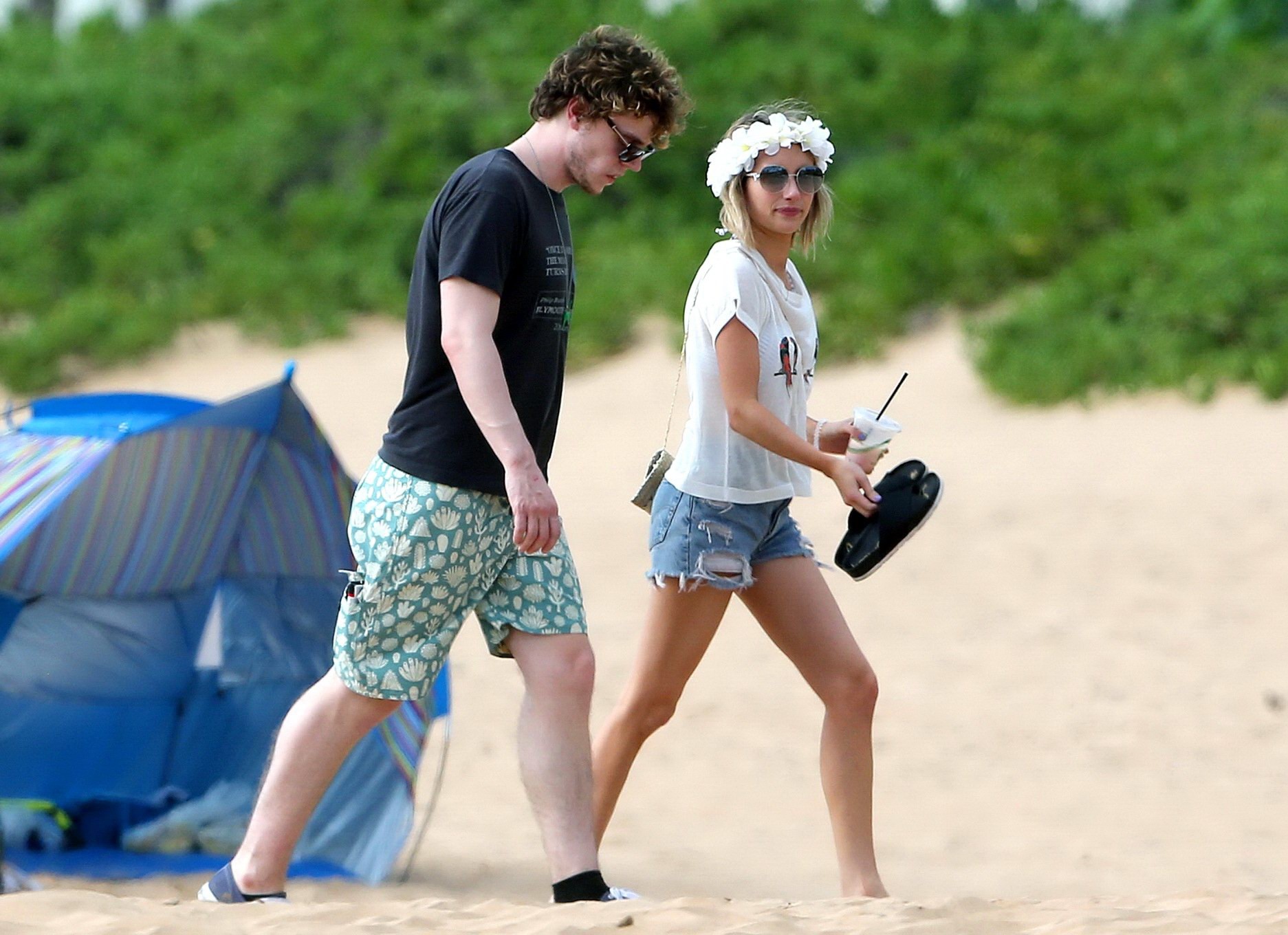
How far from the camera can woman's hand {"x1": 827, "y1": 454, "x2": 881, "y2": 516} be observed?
11.4 ft

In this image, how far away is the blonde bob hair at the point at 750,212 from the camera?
359 centimetres

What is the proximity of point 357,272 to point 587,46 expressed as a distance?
388 inches

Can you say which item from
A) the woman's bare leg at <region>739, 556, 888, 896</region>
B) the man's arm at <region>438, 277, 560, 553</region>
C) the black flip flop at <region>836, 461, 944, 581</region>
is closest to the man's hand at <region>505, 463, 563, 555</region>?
the man's arm at <region>438, 277, 560, 553</region>

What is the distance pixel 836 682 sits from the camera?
3.58 m

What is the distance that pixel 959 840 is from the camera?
16.4ft

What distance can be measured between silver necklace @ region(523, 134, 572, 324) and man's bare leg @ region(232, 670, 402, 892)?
0.88m

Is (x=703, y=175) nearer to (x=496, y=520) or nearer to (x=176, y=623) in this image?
(x=176, y=623)

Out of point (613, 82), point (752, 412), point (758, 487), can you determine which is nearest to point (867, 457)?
point (758, 487)

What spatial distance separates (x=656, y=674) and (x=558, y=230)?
98cm

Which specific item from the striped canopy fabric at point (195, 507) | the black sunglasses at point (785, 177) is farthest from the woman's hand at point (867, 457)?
the striped canopy fabric at point (195, 507)

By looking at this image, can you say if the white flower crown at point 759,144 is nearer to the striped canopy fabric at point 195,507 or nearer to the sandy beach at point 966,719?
the sandy beach at point 966,719

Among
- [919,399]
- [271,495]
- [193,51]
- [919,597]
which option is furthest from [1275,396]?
[193,51]

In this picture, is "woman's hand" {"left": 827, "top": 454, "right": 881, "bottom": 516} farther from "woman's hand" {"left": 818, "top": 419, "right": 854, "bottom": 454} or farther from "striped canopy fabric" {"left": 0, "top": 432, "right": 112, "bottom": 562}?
Result: "striped canopy fabric" {"left": 0, "top": 432, "right": 112, "bottom": 562}

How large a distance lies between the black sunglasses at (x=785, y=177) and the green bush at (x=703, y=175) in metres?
6.22
